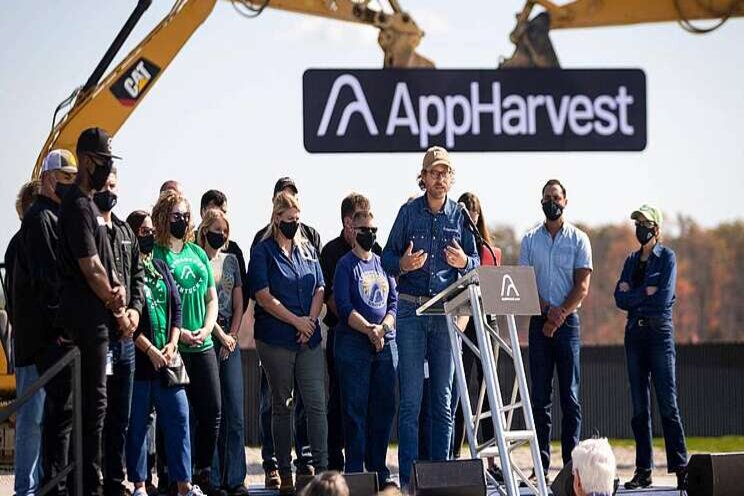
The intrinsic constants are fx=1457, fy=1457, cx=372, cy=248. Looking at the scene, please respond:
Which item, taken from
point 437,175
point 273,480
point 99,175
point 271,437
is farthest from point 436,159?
point 271,437

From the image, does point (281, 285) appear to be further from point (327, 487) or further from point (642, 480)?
point (327, 487)

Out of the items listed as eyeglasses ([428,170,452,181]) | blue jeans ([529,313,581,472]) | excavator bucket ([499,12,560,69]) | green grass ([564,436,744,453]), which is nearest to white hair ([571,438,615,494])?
eyeglasses ([428,170,452,181])

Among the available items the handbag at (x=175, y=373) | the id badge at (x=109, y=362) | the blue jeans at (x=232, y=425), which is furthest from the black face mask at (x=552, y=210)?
the id badge at (x=109, y=362)

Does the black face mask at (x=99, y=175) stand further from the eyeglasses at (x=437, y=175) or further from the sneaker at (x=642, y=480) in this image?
the sneaker at (x=642, y=480)

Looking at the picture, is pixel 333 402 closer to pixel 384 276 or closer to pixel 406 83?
pixel 384 276

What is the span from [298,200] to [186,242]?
2.71 ft

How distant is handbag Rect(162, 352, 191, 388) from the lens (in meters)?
7.36

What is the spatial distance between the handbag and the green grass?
29.6 feet

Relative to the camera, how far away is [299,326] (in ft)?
26.0

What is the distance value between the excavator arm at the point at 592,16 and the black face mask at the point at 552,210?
6.94m

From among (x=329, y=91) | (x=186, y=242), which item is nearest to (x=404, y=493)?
(x=186, y=242)

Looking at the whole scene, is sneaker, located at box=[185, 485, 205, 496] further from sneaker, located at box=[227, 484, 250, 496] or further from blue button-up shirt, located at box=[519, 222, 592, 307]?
blue button-up shirt, located at box=[519, 222, 592, 307]


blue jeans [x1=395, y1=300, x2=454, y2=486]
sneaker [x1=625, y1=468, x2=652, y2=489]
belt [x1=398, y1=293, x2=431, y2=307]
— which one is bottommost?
sneaker [x1=625, y1=468, x2=652, y2=489]

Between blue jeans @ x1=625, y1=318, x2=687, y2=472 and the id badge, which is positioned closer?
the id badge
